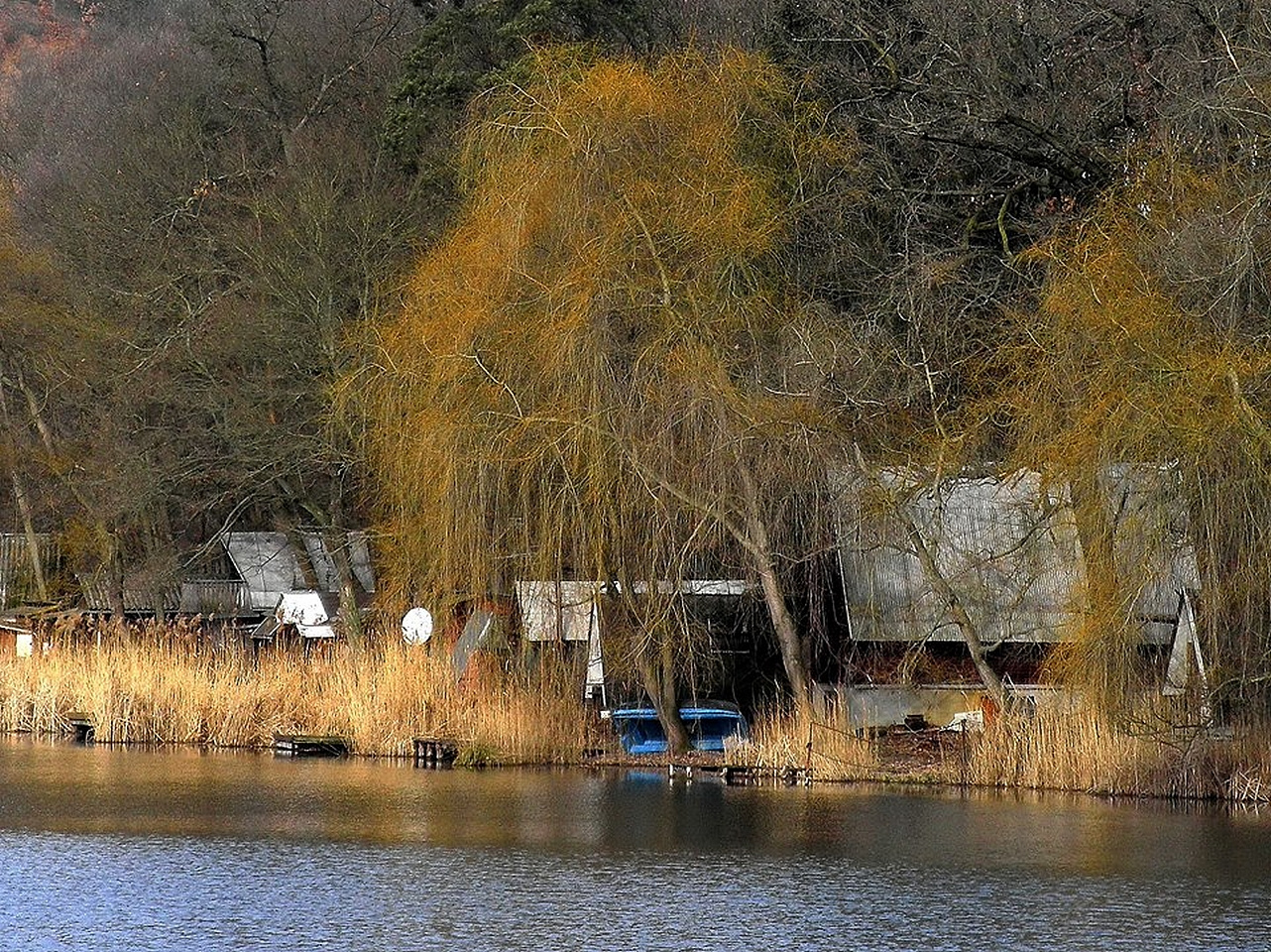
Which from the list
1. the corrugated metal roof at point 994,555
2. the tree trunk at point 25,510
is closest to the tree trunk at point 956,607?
the corrugated metal roof at point 994,555

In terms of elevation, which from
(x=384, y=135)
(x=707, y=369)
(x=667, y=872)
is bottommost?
(x=667, y=872)

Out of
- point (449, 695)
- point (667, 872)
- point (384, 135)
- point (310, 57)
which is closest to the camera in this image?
point (667, 872)

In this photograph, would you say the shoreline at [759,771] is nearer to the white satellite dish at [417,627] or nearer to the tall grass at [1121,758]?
the tall grass at [1121,758]

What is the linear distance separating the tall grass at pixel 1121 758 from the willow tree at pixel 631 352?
359 cm

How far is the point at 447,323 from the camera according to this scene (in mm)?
24922

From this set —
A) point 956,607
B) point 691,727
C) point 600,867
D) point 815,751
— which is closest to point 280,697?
point 691,727

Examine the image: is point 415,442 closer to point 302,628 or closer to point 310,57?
point 302,628

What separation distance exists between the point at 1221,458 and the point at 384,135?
1884 cm

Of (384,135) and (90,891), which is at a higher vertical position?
(384,135)

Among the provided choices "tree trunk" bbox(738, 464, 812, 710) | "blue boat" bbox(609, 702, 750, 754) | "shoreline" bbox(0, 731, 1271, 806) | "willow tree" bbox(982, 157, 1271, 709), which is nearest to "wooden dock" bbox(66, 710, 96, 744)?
"shoreline" bbox(0, 731, 1271, 806)

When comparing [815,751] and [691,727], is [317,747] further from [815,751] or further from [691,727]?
[815,751]

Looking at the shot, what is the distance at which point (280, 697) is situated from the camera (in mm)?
28609

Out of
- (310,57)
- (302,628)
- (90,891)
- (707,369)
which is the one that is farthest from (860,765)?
(310,57)

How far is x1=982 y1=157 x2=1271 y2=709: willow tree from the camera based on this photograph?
65.0ft
